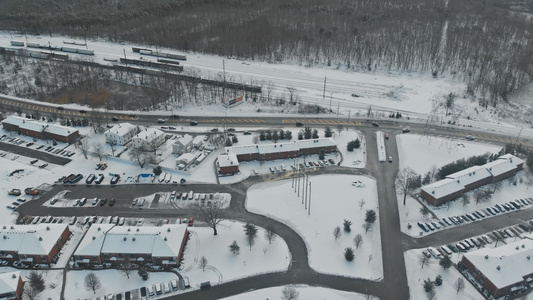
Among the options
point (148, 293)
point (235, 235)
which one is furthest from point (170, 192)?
point (148, 293)

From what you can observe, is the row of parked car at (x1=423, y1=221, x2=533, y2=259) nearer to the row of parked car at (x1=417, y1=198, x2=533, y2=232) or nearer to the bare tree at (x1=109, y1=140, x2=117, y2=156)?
the row of parked car at (x1=417, y1=198, x2=533, y2=232)

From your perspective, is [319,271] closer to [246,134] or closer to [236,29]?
[246,134]

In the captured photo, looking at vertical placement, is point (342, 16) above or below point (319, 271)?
above

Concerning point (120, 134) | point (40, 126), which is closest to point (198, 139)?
point (120, 134)

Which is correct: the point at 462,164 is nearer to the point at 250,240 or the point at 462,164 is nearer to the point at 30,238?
the point at 250,240

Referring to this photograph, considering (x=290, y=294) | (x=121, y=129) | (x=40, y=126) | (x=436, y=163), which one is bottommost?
(x=290, y=294)

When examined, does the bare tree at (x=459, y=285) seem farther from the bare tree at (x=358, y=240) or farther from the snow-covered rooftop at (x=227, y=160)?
the snow-covered rooftop at (x=227, y=160)
